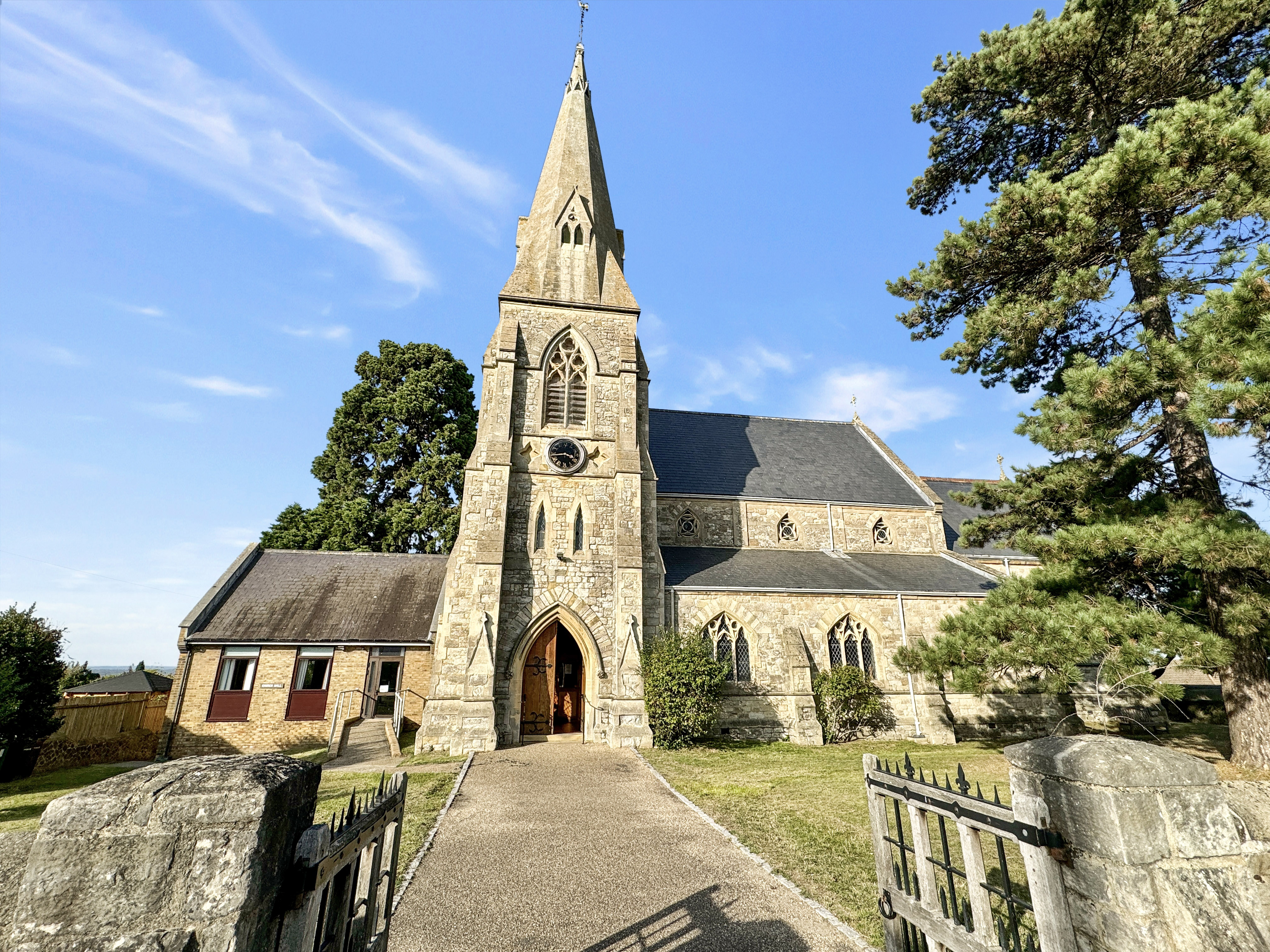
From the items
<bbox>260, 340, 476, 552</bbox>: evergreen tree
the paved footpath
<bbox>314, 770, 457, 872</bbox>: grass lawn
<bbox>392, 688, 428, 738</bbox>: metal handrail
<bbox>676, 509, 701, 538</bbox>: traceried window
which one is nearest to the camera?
the paved footpath

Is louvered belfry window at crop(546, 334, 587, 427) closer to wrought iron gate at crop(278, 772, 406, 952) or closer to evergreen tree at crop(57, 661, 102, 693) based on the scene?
wrought iron gate at crop(278, 772, 406, 952)

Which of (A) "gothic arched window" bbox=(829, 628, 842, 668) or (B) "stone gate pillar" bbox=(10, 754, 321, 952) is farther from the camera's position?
(A) "gothic arched window" bbox=(829, 628, 842, 668)

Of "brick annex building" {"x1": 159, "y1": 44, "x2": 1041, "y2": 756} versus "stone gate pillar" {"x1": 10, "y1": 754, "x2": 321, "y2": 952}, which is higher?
"brick annex building" {"x1": 159, "y1": 44, "x2": 1041, "y2": 756}

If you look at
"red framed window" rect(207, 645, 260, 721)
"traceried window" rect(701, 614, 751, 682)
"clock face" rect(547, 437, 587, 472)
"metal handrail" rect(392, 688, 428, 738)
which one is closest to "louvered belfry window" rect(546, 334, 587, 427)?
"clock face" rect(547, 437, 587, 472)

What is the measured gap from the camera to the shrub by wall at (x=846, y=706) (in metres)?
16.7

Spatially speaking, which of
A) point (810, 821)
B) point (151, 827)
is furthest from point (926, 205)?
point (151, 827)

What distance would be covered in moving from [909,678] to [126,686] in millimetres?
28413

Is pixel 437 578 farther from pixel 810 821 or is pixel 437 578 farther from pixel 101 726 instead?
pixel 810 821

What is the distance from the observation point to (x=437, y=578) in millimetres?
21656

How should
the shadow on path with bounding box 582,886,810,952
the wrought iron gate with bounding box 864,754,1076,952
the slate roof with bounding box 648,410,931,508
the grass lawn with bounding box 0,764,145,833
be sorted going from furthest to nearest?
the slate roof with bounding box 648,410,931,508 → the grass lawn with bounding box 0,764,145,833 → the shadow on path with bounding box 582,886,810,952 → the wrought iron gate with bounding box 864,754,1076,952

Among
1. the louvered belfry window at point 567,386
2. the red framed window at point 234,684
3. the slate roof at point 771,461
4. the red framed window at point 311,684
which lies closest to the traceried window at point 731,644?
the slate roof at point 771,461

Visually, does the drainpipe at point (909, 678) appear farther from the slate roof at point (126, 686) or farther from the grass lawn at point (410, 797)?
the slate roof at point (126, 686)

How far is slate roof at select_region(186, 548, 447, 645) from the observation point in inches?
735

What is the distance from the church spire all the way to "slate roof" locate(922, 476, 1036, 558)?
14988mm
